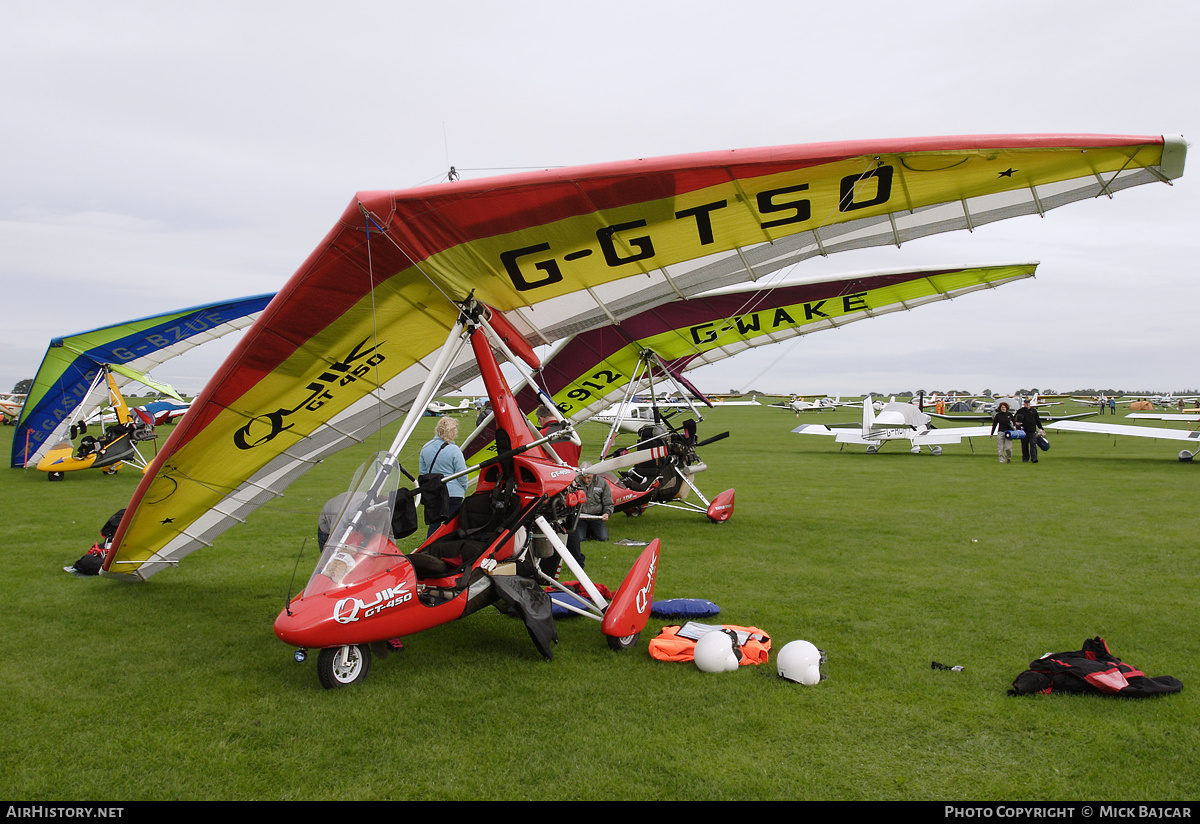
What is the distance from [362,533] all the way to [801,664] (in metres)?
2.96

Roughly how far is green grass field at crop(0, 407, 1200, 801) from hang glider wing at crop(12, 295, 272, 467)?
6.65 m

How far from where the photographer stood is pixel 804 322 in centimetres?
1019

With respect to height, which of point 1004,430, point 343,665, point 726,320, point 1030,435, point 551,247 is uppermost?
point 551,247

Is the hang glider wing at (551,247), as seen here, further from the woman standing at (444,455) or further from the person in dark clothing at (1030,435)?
the person in dark clothing at (1030,435)

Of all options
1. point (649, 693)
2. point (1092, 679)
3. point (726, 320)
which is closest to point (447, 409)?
point (726, 320)

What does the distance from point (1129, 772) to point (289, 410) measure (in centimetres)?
609

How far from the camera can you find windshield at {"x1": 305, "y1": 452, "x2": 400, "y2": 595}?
4414 mm

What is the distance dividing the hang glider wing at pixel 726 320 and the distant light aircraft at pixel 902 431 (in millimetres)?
13909

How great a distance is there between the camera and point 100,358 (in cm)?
1630

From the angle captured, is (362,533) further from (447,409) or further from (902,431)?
(447,409)

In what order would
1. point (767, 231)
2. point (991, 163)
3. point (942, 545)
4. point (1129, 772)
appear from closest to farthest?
1. point (1129, 772)
2. point (991, 163)
3. point (767, 231)
4. point (942, 545)

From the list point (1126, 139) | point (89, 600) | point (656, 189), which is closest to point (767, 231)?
point (656, 189)

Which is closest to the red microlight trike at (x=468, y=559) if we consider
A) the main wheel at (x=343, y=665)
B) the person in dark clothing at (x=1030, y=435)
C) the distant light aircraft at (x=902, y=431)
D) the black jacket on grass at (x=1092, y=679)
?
the main wheel at (x=343, y=665)

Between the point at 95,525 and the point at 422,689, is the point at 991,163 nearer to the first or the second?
the point at 422,689
